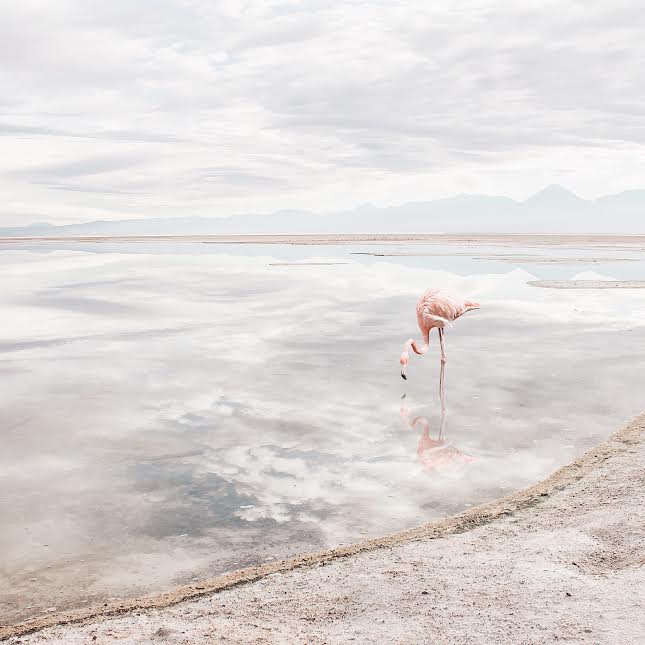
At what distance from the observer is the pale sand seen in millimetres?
26578

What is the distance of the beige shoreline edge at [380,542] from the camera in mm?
5219

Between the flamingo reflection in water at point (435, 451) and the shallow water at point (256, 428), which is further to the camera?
the flamingo reflection in water at point (435, 451)

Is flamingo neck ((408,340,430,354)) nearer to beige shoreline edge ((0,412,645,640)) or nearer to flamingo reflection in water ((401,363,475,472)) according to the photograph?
flamingo reflection in water ((401,363,475,472))

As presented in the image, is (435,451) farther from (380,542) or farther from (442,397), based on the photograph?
Result: (380,542)

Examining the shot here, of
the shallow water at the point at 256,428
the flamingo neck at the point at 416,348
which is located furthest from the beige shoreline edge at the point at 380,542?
the flamingo neck at the point at 416,348

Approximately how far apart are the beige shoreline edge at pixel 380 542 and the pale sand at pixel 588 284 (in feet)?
62.1

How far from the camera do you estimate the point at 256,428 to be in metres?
9.30

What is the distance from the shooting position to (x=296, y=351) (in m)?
14.2

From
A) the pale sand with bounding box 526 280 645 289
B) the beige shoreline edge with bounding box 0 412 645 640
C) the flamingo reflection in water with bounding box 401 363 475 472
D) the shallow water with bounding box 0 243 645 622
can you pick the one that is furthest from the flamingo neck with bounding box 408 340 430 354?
the pale sand with bounding box 526 280 645 289

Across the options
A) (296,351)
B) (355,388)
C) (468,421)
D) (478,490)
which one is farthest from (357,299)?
(478,490)

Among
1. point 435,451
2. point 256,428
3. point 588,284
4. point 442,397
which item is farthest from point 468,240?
point 435,451

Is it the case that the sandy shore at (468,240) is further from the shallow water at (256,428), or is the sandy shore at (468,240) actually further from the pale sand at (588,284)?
the shallow water at (256,428)

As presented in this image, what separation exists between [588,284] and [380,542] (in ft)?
78.6

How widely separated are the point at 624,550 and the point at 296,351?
29.7 feet
